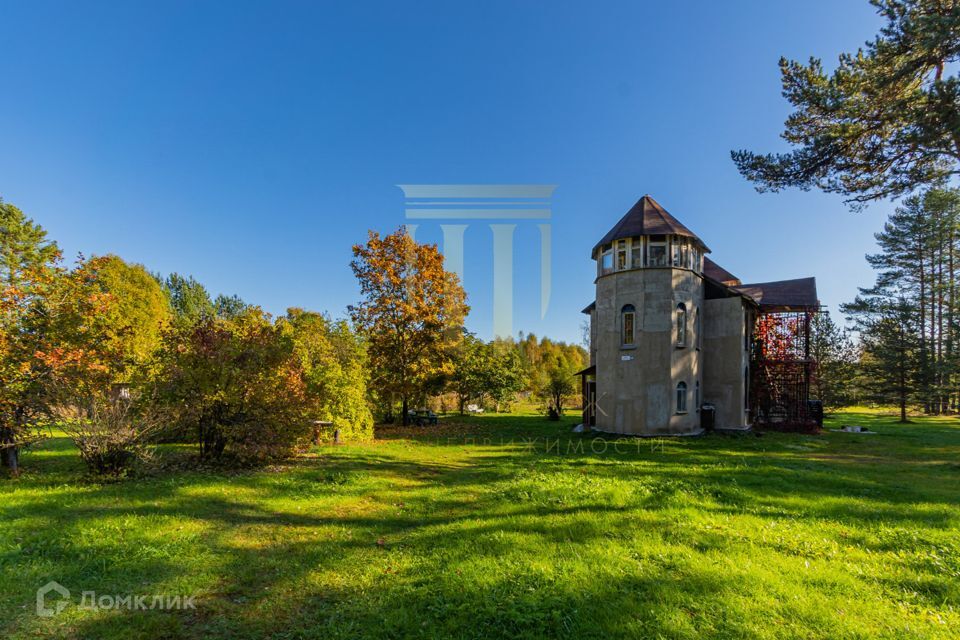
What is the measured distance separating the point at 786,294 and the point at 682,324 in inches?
415

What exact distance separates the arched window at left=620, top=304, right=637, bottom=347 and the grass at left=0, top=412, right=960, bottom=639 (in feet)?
27.9

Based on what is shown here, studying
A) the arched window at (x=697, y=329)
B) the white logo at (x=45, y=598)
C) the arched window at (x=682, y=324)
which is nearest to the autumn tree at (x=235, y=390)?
the white logo at (x=45, y=598)

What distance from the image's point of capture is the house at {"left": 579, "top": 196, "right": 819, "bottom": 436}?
57.2 ft

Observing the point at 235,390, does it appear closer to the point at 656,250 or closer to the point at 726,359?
the point at 656,250

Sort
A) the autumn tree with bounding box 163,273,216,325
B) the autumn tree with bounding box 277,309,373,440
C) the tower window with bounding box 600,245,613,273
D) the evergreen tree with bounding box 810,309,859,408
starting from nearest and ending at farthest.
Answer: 1. the autumn tree with bounding box 277,309,373,440
2. the tower window with bounding box 600,245,613,273
3. the evergreen tree with bounding box 810,309,859,408
4. the autumn tree with bounding box 163,273,216,325

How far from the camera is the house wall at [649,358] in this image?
17.2m

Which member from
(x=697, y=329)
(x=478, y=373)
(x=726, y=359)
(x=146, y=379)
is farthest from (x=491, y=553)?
(x=478, y=373)

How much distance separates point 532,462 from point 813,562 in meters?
7.20

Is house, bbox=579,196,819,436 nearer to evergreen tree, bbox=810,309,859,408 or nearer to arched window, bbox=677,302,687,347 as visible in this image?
arched window, bbox=677,302,687,347

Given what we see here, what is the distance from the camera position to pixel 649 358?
1744 cm

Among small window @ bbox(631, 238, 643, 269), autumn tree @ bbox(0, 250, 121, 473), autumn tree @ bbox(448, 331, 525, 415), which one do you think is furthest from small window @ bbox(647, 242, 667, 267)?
autumn tree @ bbox(0, 250, 121, 473)

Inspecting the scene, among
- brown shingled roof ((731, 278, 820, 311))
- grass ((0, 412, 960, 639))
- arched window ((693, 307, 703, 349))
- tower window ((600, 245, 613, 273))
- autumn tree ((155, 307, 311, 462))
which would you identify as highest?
tower window ((600, 245, 613, 273))

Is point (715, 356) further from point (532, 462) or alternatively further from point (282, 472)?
point (282, 472)

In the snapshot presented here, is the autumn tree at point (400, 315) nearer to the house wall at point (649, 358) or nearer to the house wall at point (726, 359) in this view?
the house wall at point (649, 358)
